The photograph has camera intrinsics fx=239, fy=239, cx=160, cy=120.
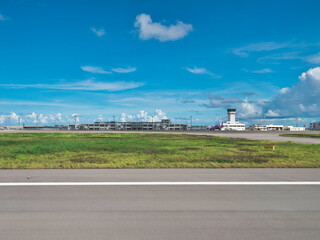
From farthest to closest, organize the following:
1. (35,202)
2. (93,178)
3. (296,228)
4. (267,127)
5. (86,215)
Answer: (267,127) → (93,178) → (35,202) → (86,215) → (296,228)

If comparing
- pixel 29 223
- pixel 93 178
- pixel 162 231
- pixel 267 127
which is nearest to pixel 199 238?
pixel 162 231

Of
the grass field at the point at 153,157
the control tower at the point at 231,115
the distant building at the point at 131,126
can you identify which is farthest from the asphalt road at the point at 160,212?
the control tower at the point at 231,115

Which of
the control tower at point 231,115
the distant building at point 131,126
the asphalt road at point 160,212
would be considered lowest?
the asphalt road at point 160,212

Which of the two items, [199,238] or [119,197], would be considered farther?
[119,197]

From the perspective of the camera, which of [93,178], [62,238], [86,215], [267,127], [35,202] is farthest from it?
[267,127]

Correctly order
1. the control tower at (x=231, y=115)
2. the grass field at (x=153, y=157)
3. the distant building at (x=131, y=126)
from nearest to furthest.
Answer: the grass field at (x=153, y=157)
the distant building at (x=131, y=126)
the control tower at (x=231, y=115)

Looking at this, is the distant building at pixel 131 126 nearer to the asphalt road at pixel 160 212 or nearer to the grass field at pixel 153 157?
the grass field at pixel 153 157

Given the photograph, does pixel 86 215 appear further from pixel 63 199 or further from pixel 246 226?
pixel 246 226

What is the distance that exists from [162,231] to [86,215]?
1.87 meters

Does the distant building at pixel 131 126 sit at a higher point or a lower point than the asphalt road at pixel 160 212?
higher

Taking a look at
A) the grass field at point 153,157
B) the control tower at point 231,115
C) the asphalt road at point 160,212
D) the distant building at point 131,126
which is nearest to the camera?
the asphalt road at point 160,212

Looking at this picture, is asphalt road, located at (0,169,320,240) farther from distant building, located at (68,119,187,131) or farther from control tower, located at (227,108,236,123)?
control tower, located at (227,108,236,123)

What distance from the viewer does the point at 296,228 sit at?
15.8ft

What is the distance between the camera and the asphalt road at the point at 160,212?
15.0ft
